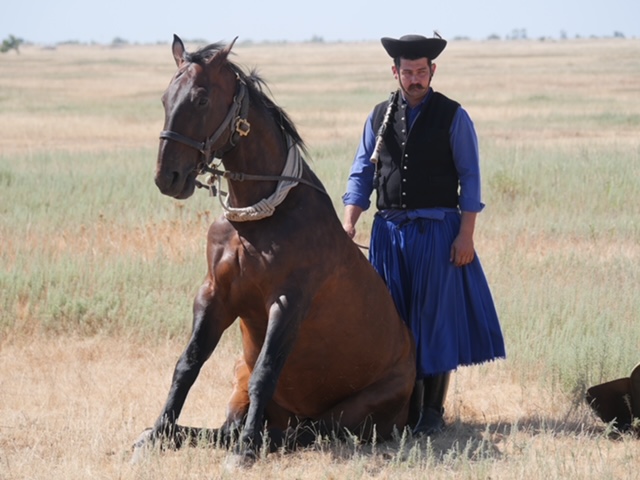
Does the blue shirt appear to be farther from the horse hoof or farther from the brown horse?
the horse hoof

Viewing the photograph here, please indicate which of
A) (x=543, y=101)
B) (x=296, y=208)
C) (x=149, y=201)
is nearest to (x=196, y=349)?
(x=296, y=208)

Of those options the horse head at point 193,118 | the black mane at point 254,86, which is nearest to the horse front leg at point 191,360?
the horse head at point 193,118

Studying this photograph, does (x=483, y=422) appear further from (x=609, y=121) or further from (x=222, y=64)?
(x=609, y=121)

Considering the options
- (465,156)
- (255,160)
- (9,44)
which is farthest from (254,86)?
(9,44)

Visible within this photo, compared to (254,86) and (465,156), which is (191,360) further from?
(465,156)

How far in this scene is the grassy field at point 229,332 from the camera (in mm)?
4723

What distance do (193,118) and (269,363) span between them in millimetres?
1047

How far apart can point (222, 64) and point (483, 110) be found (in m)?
25.4

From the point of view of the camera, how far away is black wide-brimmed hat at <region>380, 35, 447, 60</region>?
16.9 ft

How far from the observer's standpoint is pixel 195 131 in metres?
4.42

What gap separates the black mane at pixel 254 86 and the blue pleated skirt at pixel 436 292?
77 centimetres

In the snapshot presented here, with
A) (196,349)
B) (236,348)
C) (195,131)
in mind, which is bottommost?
(236,348)

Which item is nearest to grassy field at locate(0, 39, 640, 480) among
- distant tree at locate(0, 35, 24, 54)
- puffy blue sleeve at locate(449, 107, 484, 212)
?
puffy blue sleeve at locate(449, 107, 484, 212)

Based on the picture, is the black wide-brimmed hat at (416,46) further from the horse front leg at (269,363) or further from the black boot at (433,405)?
the black boot at (433,405)
